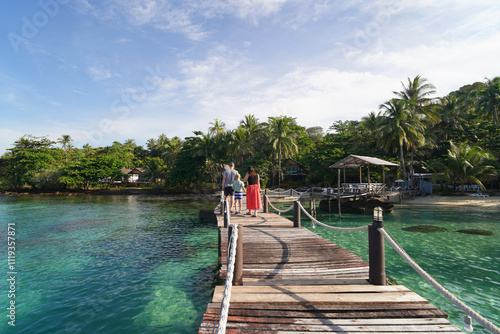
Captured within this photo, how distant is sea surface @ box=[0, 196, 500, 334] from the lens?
6.05 m

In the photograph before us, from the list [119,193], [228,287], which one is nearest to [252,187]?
[228,287]

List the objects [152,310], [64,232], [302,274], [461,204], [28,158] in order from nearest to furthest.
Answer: [302,274] → [152,310] → [64,232] → [461,204] → [28,158]

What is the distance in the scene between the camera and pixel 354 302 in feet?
11.3

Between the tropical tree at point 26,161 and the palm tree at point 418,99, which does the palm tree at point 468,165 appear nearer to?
the palm tree at point 418,99

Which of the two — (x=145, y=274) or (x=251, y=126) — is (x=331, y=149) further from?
(x=145, y=274)

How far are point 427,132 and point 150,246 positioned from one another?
1619 inches

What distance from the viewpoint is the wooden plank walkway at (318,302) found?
3.05 m

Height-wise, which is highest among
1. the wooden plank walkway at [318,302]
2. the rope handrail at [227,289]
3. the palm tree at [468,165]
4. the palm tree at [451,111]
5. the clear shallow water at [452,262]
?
the palm tree at [451,111]

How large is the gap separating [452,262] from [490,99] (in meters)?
41.9

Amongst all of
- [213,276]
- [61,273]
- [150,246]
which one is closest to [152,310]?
[213,276]

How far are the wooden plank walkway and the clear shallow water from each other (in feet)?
11.4

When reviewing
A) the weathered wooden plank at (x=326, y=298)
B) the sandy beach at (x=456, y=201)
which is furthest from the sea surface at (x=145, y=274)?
the sandy beach at (x=456, y=201)

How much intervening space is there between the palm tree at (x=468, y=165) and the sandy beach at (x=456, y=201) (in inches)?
63.4

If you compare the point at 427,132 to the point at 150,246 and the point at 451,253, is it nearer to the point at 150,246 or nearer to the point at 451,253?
the point at 451,253
